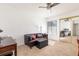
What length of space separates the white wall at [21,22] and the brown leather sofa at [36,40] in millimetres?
100

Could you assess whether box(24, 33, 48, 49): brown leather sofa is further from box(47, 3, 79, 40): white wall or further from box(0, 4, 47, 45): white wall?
box(47, 3, 79, 40): white wall

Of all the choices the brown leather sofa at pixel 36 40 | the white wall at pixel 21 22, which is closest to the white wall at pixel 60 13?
the white wall at pixel 21 22

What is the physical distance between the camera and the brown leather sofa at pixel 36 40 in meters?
2.36

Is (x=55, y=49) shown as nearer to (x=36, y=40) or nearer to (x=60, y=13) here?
(x=36, y=40)

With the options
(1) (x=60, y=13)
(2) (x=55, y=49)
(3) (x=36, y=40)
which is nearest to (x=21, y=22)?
(3) (x=36, y=40)

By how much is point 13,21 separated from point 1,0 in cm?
129

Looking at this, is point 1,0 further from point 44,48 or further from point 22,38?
point 44,48

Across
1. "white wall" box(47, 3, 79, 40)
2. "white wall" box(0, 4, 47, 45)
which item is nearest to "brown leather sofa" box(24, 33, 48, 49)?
"white wall" box(0, 4, 47, 45)

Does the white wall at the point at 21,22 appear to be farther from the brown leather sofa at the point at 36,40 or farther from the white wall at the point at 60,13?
the white wall at the point at 60,13

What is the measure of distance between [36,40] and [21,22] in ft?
2.10

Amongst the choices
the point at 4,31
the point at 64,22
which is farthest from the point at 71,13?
the point at 4,31

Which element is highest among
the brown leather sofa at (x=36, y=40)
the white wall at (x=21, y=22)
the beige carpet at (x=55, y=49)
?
the white wall at (x=21, y=22)

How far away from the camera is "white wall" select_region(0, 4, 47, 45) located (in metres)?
2.19

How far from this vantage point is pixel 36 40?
2.56 m
